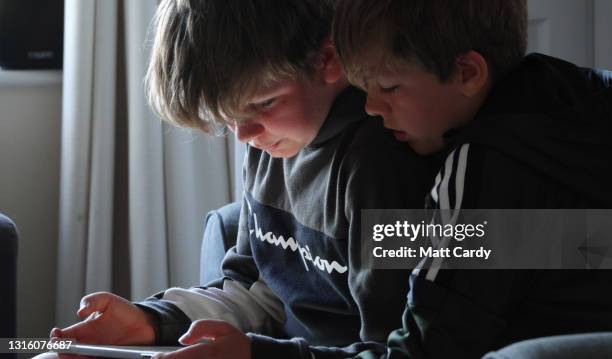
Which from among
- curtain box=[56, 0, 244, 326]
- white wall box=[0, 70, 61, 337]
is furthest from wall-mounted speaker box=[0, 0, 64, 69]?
curtain box=[56, 0, 244, 326]

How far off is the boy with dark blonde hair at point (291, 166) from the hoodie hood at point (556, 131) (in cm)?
15

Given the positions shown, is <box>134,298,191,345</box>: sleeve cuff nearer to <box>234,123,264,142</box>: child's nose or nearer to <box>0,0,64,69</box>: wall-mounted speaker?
<box>234,123,264,142</box>: child's nose

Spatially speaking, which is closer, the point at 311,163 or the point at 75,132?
the point at 311,163

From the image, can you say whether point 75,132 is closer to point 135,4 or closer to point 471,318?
point 135,4

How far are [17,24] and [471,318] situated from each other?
1866 mm

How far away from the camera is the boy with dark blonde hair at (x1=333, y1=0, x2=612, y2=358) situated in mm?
988

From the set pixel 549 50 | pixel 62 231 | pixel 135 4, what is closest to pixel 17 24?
pixel 135 4

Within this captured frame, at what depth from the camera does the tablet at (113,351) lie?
3.77 ft

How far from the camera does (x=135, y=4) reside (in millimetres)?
2350

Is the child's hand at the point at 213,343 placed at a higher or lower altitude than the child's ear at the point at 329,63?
lower

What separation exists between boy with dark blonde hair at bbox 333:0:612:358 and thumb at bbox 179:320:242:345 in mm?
195

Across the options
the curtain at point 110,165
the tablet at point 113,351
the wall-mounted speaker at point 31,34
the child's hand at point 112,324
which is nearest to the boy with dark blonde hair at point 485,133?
the tablet at point 113,351

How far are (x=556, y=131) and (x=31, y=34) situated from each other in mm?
1829
